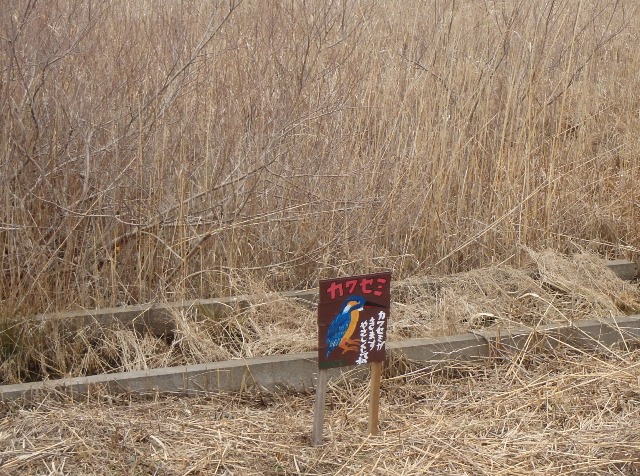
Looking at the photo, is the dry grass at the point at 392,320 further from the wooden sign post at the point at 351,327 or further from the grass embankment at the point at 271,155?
the wooden sign post at the point at 351,327

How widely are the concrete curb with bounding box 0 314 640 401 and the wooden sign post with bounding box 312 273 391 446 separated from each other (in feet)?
1.50

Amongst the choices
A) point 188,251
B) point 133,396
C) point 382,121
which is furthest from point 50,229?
point 382,121

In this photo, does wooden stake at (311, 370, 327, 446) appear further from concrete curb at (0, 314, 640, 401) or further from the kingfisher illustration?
concrete curb at (0, 314, 640, 401)

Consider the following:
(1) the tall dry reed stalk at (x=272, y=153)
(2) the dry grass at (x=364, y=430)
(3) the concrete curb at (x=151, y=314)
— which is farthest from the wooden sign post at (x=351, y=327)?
(1) the tall dry reed stalk at (x=272, y=153)

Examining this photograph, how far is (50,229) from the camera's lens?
359 centimetres

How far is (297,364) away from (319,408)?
49 centimetres

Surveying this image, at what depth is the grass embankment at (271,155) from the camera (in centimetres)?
360

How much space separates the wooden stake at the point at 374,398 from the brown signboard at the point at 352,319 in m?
0.03

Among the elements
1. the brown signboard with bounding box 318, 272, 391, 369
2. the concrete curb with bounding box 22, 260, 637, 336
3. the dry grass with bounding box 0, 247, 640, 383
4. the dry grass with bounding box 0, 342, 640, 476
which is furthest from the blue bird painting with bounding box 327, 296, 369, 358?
the concrete curb with bounding box 22, 260, 637, 336

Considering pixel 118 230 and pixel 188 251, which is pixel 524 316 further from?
pixel 118 230

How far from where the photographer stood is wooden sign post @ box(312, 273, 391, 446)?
2.75 meters

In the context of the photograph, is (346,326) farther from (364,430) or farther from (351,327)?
(364,430)

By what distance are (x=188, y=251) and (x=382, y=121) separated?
135 centimetres

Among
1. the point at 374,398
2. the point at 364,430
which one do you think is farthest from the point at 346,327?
the point at 364,430
